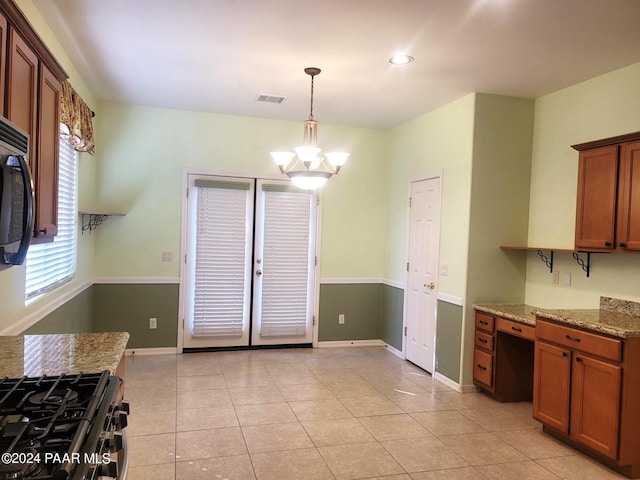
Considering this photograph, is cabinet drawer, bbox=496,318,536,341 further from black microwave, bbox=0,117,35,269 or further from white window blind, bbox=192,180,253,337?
black microwave, bbox=0,117,35,269

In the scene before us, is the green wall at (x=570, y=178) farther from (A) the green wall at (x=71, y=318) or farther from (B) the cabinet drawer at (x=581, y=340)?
(A) the green wall at (x=71, y=318)

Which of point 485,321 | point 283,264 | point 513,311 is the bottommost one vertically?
point 485,321

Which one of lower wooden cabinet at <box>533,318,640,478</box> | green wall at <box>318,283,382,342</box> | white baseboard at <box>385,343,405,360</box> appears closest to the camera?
lower wooden cabinet at <box>533,318,640,478</box>

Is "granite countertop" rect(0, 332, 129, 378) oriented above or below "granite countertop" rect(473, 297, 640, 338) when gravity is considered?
below

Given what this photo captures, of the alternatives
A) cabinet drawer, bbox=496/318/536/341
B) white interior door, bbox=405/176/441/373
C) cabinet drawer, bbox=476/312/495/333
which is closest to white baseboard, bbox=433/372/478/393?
white interior door, bbox=405/176/441/373

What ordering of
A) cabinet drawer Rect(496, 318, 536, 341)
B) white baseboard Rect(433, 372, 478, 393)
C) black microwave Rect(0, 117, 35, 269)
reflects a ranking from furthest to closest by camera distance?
white baseboard Rect(433, 372, 478, 393)
cabinet drawer Rect(496, 318, 536, 341)
black microwave Rect(0, 117, 35, 269)

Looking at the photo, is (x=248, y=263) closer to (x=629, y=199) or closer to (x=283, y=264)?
(x=283, y=264)

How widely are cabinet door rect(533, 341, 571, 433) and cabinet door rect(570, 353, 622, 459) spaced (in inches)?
2.4

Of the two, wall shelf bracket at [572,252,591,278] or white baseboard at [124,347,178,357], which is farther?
white baseboard at [124,347,178,357]

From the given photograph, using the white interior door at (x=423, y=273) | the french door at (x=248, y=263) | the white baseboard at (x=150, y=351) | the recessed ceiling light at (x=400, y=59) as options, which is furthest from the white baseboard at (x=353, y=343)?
the recessed ceiling light at (x=400, y=59)

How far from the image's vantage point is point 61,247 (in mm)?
3869

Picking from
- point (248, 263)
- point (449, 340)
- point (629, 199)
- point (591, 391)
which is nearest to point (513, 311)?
point (449, 340)

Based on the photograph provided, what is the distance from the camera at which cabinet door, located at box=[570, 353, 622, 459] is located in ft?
9.55

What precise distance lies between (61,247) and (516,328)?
12.4ft
